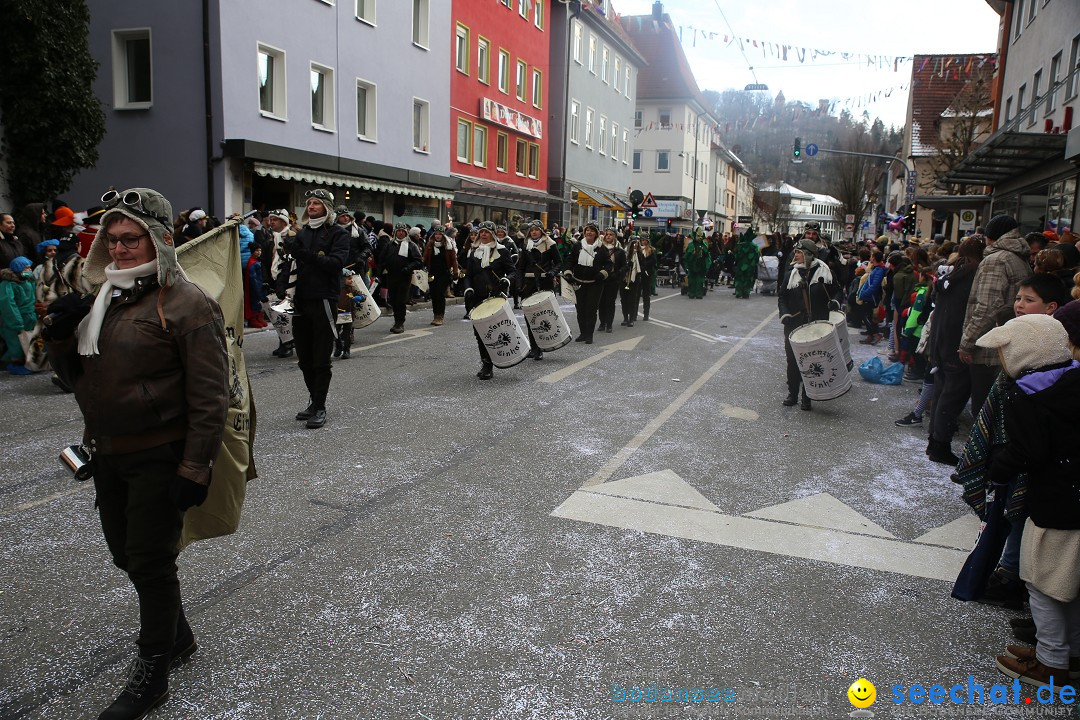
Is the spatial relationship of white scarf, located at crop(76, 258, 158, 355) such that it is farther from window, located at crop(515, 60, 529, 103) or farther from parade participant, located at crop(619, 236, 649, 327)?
window, located at crop(515, 60, 529, 103)

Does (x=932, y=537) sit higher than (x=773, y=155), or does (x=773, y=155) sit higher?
(x=773, y=155)

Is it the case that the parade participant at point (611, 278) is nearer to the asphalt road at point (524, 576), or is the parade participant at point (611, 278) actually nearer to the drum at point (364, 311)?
the drum at point (364, 311)

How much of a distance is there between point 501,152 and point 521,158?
6.96ft

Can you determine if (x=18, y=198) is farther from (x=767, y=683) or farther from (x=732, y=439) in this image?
(x=767, y=683)

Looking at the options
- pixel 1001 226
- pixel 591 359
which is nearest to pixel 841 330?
pixel 1001 226

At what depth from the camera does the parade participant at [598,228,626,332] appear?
1347 cm

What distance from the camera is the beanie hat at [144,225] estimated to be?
9.20ft

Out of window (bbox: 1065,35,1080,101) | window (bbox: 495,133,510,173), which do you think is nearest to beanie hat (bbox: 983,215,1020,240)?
window (bbox: 1065,35,1080,101)

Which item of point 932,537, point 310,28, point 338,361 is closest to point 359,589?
point 932,537

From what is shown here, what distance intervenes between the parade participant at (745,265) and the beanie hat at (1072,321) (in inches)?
836

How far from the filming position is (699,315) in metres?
18.4

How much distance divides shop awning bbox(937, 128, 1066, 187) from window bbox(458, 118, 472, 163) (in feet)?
51.4

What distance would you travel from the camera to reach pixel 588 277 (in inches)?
510

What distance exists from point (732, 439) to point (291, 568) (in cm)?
424
